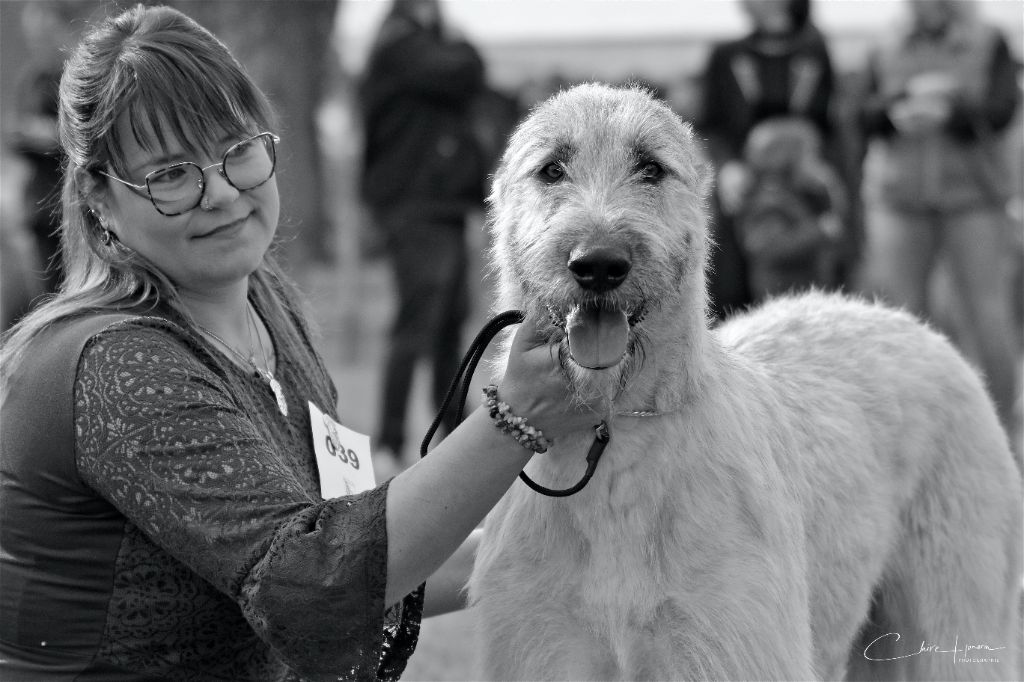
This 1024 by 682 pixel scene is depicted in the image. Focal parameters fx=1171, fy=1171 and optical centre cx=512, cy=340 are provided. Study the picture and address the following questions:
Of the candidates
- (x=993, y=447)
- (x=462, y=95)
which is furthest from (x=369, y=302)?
(x=993, y=447)

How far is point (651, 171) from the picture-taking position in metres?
2.87

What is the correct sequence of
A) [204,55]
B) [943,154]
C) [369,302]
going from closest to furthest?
1. [204,55]
2. [943,154]
3. [369,302]

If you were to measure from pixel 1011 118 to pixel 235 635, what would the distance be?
22.0ft

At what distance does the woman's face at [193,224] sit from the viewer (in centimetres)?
290

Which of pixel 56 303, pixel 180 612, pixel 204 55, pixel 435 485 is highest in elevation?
pixel 204 55

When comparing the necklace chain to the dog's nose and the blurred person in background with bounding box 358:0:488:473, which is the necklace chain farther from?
the blurred person in background with bounding box 358:0:488:473

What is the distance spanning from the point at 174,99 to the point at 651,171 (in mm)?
1194

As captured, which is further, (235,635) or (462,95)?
(462,95)

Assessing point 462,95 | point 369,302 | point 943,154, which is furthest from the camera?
point 369,302

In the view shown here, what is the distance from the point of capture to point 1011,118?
7.80 meters

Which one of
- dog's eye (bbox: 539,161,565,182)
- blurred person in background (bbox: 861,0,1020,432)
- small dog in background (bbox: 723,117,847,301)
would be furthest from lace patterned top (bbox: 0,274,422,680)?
blurred person in background (bbox: 861,0,1020,432)

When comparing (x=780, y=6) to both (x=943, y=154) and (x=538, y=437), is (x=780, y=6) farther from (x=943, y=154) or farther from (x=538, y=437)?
(x=538, y=437)

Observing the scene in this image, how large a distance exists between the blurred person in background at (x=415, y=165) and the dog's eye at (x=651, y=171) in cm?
545

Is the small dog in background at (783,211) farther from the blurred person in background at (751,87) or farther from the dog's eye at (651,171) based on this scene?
the dog's eye at (651,171)
